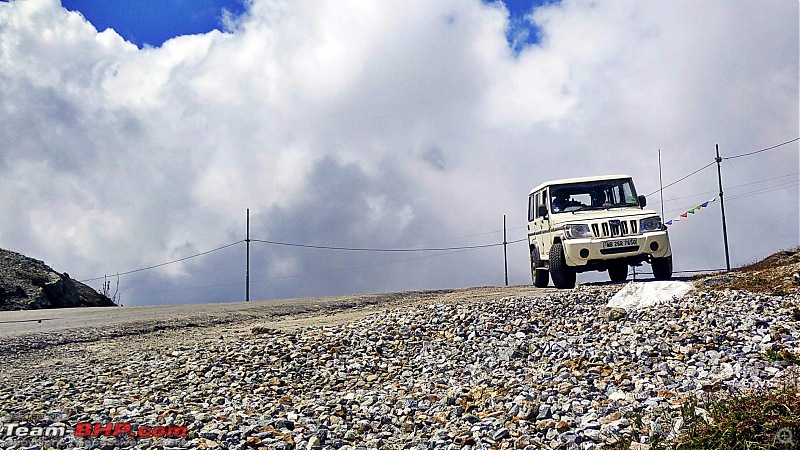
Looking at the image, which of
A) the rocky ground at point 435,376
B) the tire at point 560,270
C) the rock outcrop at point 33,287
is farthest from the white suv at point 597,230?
the rock outcrop at point 33,287

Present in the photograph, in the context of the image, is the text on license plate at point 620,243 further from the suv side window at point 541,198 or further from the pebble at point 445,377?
the pebble at point 445,377

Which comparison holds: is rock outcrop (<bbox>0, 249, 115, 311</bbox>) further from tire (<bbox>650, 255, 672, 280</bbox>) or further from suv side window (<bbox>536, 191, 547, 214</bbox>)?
tire (<bbox>650, 255, 672, 280</bbox>)

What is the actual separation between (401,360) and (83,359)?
530 centimetres

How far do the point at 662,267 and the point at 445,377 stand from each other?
911 cm

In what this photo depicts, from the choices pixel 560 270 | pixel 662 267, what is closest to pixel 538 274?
pixel 560 270

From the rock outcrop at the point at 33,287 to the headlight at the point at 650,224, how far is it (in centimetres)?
2396

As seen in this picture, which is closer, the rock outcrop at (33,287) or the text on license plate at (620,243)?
the text on license plate at (620,243)

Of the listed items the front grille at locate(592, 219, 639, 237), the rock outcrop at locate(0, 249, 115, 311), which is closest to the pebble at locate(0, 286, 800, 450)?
the front grille at locate(592, 219, 639, 237)

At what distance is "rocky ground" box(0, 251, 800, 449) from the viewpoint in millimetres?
6816

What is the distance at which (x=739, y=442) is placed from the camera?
5.16 meters

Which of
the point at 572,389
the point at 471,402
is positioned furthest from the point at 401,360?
the point at 572,389

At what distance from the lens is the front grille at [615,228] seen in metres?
15.6

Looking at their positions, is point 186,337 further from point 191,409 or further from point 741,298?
point 741,298

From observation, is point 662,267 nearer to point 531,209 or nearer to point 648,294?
point 531,209
